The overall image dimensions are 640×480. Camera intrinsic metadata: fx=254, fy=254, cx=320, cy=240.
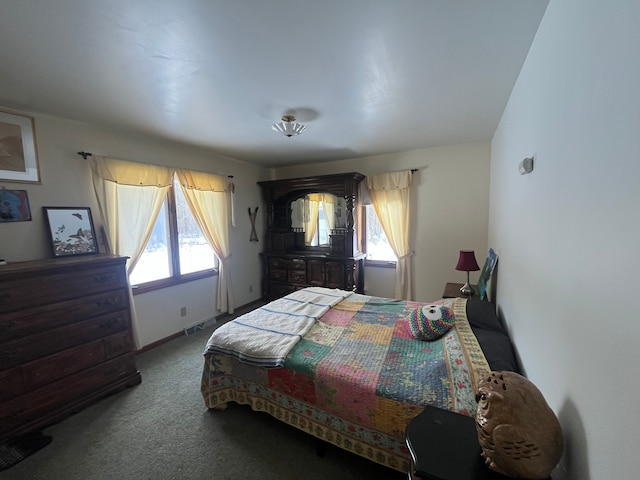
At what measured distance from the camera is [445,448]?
3.05ft

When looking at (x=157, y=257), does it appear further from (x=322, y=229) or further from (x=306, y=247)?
(x=322, y=229)

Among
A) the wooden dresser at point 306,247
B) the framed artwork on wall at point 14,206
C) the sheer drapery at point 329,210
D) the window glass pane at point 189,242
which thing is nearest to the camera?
the framed artwork on wall at point 14,206

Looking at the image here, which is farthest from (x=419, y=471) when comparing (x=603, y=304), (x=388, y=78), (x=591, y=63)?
(x=388, y=78)

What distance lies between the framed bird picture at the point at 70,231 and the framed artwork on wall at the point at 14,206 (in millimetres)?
112

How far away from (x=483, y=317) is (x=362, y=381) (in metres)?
1.11

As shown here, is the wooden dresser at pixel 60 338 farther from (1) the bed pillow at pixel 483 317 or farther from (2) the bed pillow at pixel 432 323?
(1) the bed pillow at pixel 483 317

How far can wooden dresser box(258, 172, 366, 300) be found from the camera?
3859mm

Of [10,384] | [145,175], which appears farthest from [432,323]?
[145,175]

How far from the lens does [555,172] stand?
1.02 m

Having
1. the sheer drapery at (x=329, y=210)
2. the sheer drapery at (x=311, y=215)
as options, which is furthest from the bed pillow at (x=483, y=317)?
the sheer drapery at (x=311, y=215)

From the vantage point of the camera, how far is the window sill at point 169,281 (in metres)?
2.86

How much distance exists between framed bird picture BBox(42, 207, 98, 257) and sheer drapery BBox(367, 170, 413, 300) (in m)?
3.40

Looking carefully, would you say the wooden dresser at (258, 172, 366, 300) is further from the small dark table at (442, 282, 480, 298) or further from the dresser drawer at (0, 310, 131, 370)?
the dresser drawer at (0, 310, 131, 370)

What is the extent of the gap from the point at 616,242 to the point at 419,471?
89 cm
